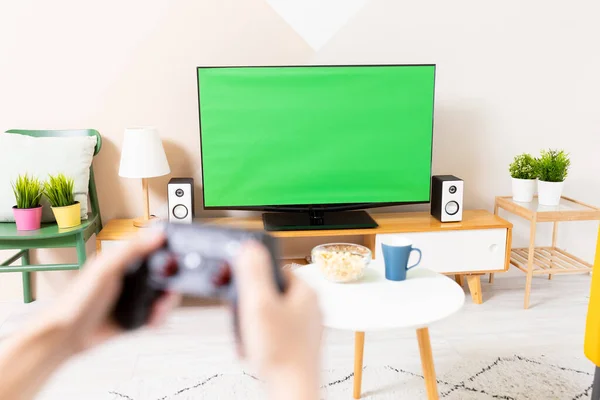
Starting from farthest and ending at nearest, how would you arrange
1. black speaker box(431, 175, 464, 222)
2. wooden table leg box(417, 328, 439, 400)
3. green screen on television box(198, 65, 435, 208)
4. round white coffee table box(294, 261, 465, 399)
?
1. black speaker box(431, 175, 464, 222)
2. green screen on television box(198, 65, 435, 208)
3. wooden table leg box(417, 328, 439, 400)
4. round white coffee table box(294, 261, 465, 399)

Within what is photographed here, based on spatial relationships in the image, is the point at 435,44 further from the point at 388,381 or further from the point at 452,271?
the point at 388,381

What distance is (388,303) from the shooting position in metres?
1.81

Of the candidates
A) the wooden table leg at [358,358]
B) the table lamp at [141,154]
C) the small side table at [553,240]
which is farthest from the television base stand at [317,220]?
the wooden table leg at [358,358]

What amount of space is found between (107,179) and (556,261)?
2.62 m

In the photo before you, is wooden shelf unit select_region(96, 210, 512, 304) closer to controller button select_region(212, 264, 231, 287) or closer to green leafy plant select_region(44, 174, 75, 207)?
green leafy plant select_region(44, 174, 75, 207)

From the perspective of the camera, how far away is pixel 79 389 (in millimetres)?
2275

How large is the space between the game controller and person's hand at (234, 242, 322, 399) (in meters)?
0.03

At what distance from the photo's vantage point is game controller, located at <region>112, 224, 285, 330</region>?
0.39m

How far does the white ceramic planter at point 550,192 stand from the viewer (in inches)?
122

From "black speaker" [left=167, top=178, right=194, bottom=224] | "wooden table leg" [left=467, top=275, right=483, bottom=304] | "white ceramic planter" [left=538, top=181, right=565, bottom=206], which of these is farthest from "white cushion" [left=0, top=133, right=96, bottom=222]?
"white ceramic planter" [left=538, top=181, right=565, bottom=206]

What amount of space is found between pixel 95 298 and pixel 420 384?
2.11 metres

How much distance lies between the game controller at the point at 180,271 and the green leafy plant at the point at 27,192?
2.60m

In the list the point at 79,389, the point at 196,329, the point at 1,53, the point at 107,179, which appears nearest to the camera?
the point at 79,389

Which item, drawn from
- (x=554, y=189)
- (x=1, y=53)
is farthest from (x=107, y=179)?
→ (x=554, y=189)
